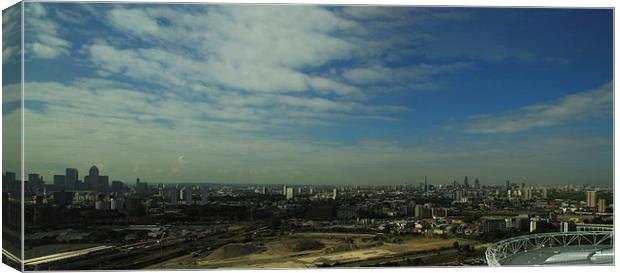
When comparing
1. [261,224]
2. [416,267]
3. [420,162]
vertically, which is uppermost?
Result: [420,162]

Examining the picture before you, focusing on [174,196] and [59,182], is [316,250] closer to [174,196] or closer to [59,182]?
[174,196]

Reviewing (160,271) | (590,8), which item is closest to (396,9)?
(590,8)

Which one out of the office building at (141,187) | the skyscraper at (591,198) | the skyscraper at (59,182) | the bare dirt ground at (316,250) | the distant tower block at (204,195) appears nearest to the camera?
the skyscraper at (59,182)

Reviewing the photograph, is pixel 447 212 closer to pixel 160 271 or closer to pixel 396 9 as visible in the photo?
pixel 396 9

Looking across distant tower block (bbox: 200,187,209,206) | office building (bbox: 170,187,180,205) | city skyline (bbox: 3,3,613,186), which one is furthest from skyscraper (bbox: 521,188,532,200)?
office building (bbox: 170,187,180,205)

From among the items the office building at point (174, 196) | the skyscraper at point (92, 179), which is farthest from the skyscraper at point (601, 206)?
the skyscraper at point (92, 179)

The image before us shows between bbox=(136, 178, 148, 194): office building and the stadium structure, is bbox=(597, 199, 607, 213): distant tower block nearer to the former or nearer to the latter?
the stadium structure

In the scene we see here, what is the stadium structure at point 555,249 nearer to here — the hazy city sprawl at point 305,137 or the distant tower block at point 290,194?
the hazy city sprawl at point 305,137
